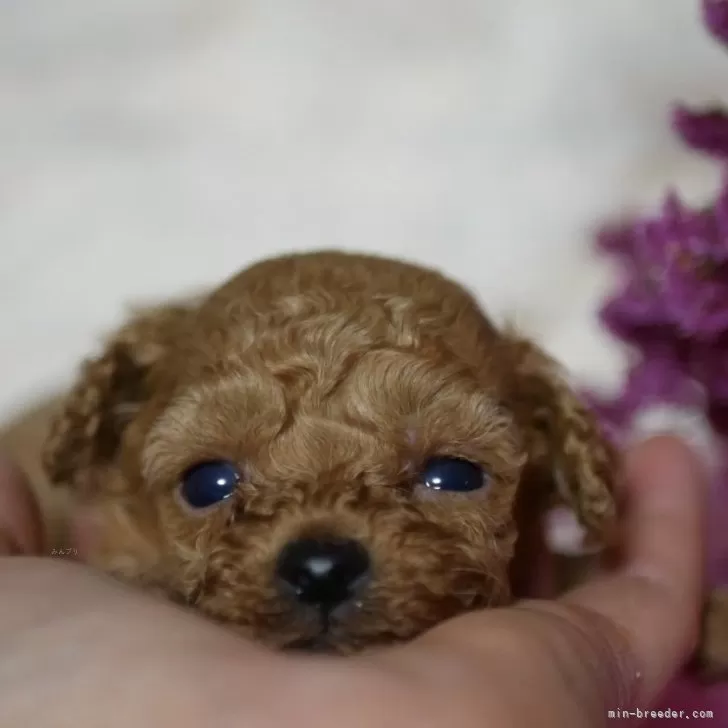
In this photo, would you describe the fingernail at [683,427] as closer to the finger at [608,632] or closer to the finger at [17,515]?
the finger at [608,632]

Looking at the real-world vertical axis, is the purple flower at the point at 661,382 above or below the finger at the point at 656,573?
above

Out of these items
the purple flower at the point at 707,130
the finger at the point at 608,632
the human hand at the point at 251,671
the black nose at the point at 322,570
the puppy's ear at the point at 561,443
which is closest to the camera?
the human hand at the point at 251,671

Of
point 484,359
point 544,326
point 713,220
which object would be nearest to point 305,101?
point 544,326

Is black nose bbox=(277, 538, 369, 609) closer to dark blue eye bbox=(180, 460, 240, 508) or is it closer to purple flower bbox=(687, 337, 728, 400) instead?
dark blue eye bbox=(180, 460, 240, 508)

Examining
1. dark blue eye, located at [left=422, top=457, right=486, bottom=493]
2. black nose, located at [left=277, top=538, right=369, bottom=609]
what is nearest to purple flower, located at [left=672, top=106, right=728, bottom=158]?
dark blue eye, located at [left=422, top=457, right=486, bottom=493]

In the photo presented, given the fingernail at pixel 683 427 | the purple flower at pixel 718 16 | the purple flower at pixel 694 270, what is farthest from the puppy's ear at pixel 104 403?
the purple flower at pixel 718 16

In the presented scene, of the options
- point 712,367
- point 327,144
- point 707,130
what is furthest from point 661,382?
point 327,144

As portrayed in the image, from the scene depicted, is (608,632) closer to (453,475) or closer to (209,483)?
(453,475)
